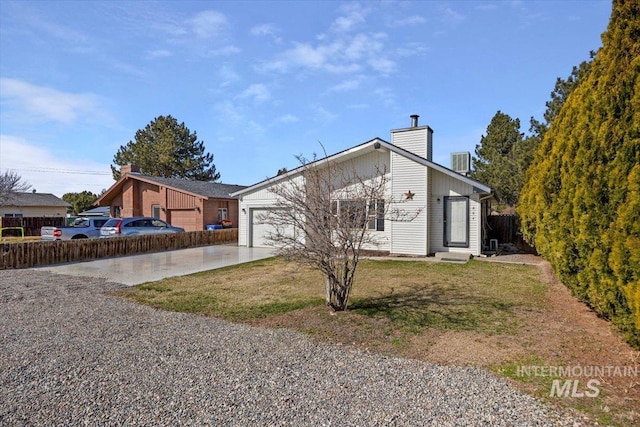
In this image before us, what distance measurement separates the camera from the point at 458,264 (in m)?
11.4

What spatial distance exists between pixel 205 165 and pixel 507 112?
3129cm

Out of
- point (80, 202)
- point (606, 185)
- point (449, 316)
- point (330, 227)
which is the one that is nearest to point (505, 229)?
point (449, 316)

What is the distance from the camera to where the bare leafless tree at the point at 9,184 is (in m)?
27.9

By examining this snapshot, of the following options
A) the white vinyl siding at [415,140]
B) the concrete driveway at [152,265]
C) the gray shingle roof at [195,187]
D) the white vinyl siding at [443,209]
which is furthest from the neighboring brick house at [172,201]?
the white vinyl siding at [443,209]

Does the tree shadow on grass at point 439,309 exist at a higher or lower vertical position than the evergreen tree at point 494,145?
lower

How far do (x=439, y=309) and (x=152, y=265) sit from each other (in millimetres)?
9893

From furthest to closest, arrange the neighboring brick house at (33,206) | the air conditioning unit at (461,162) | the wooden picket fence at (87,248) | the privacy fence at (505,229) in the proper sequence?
the neighboring brick house at (33,206)
the air conditioning unit at (461,162)
the privacy fence at (505,229)
the wooden picket fence at (87,248)

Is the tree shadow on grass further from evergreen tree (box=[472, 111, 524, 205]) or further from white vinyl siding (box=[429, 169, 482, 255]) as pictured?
evergreen tree (box=[472, 111, 524, 205])

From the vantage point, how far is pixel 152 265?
39.4ft

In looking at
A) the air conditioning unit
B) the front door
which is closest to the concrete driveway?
the front door

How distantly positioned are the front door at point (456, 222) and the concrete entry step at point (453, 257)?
23.4 inches

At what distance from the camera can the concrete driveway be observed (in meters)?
10.0

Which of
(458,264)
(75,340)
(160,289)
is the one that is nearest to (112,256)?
(160,289)

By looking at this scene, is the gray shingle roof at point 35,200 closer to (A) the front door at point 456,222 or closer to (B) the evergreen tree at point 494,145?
(A) the front door at point 456,222
